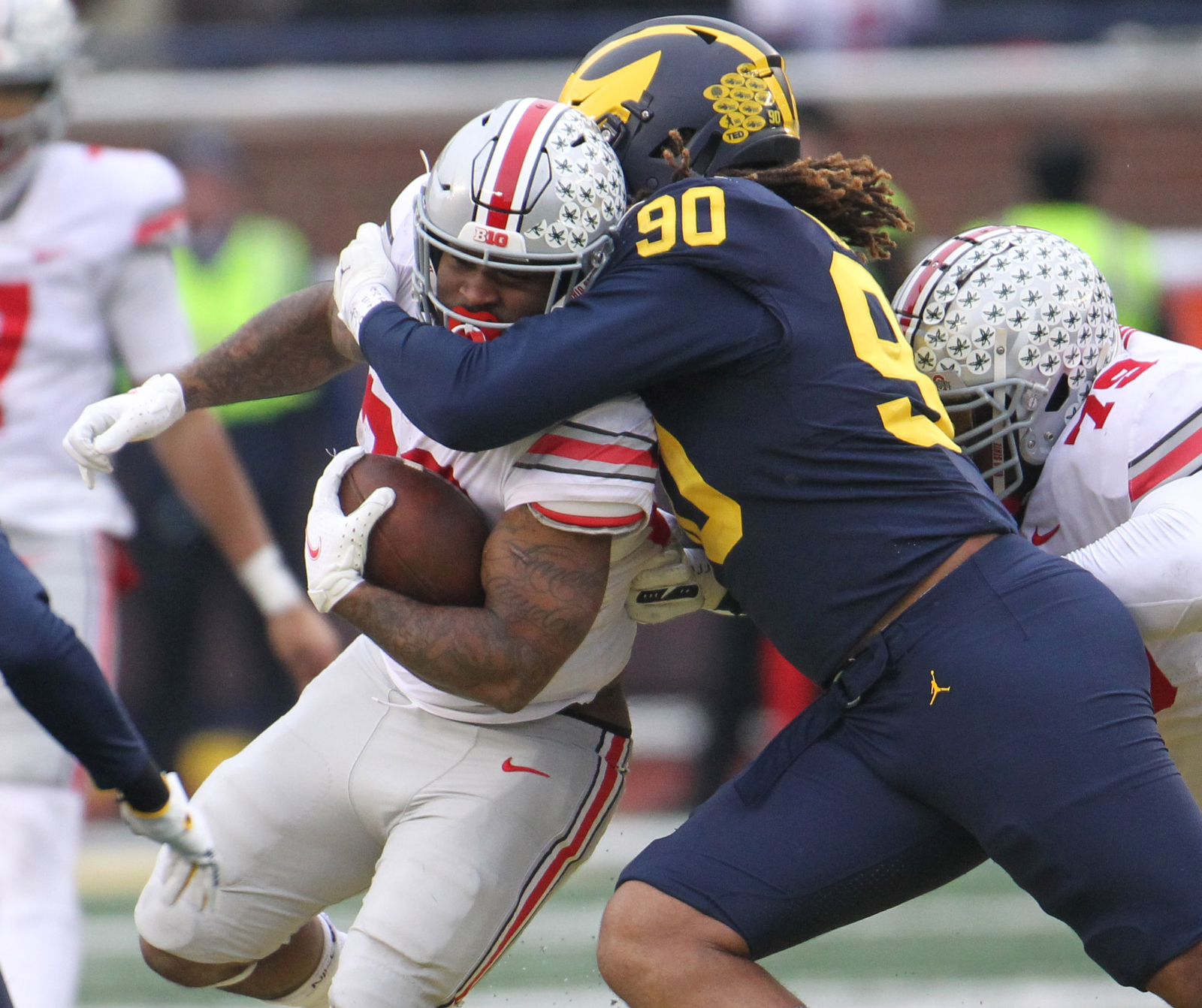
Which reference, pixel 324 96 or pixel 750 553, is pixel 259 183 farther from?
pixel 750 553

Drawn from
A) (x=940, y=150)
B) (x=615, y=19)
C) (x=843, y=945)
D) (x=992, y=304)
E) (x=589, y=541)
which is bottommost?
(x=843, y=945)

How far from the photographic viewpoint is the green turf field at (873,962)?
4449 millimetres

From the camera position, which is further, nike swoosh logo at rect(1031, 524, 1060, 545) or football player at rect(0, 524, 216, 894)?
nike swoosh logo at rect(1031, 524, 1060, 545)

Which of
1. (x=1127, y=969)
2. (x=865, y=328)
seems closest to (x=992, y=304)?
(x=865, y=328)

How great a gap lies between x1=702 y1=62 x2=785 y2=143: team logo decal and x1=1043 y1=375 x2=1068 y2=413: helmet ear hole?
0.64m

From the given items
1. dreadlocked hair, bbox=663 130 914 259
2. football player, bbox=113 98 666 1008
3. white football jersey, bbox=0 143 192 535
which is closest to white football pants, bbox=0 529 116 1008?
white football jersey, bbox=0 143 192 535

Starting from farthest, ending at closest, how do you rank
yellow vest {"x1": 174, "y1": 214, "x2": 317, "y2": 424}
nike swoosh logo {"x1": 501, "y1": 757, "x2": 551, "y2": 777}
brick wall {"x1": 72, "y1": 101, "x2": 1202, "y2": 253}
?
brick wall {"x1": 72, "y1": 101, "x2": 1202, "y2": 253} → yellow vest {"x1": 174, "y1": 214, "x2": 317, "y2": 424} → nike swoosh logo {"x1": 501, "y1": 757, "x2": 551, "y2": 777}

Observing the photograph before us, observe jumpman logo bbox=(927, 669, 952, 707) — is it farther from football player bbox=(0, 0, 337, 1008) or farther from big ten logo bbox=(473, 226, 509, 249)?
football player bbox=(0, 0, 337, 1008)

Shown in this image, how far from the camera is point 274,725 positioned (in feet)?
10.3

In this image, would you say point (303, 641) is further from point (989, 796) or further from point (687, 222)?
point (989, 796)

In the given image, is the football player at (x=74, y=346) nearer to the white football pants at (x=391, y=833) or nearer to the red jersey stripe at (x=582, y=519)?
the white football pants at (x=391, y=833)

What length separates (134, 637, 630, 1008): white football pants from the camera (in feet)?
9.25

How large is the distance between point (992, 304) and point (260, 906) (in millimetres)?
1586

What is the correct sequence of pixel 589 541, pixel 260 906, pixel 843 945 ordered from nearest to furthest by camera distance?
pixel 589 541, pixel 260 906, pixel 843 945
